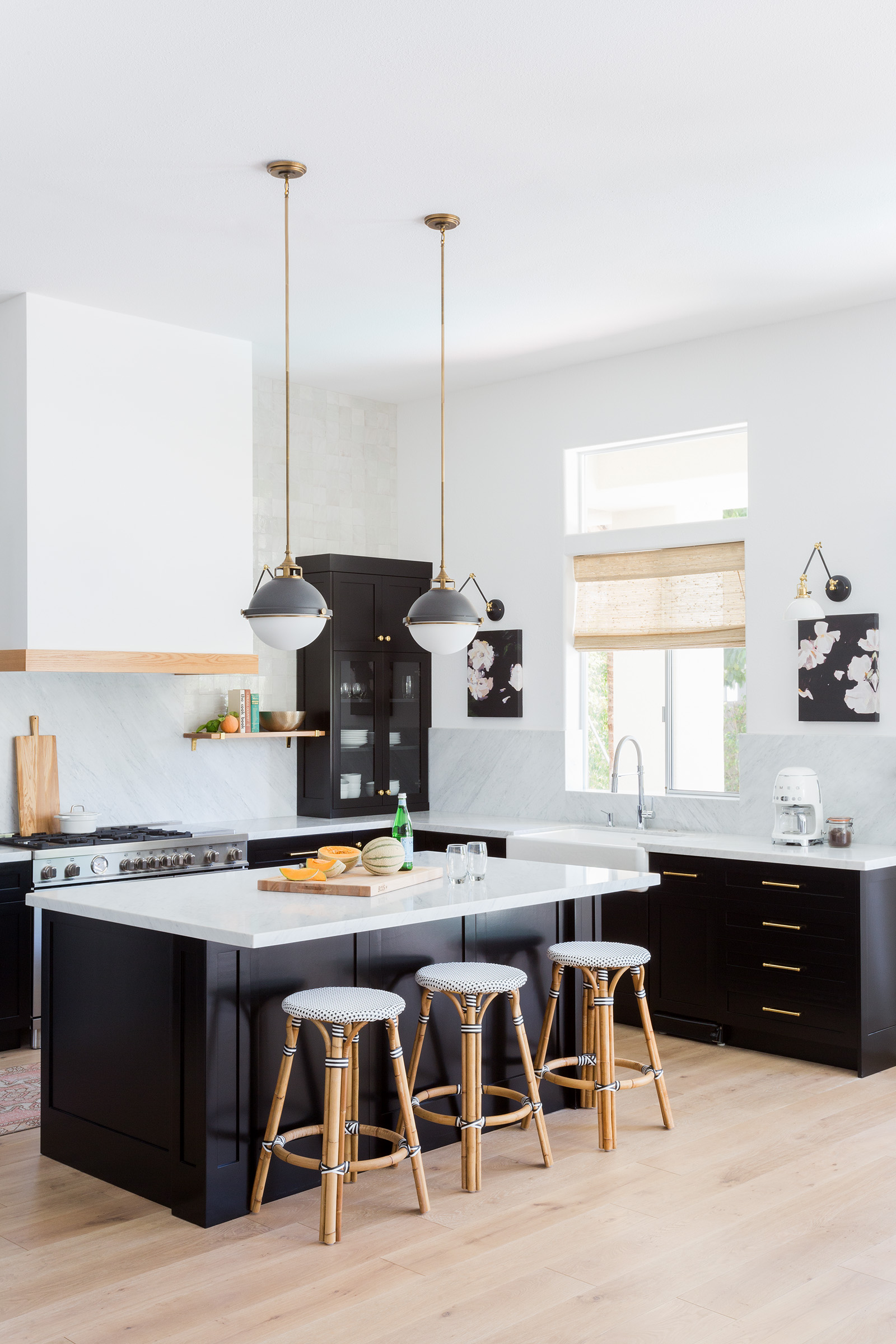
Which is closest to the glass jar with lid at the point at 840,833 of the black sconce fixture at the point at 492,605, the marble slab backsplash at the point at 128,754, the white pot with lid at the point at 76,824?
the black sconce fixture at the point at 492,605

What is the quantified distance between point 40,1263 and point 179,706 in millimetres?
3546

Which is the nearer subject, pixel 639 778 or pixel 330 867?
pixel 330 867

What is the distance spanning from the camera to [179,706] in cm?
652

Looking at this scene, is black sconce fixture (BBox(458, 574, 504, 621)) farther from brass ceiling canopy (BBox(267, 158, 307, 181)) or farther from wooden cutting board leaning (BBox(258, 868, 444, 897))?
brass ceiling canopy (BBox(267, 158, 307, 181))

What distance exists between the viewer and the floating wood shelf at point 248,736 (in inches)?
253

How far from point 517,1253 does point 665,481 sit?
423 cm

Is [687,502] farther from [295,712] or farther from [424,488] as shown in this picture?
[295,712]

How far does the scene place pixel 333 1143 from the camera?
3.42m

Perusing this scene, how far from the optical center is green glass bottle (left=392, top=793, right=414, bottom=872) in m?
4.38

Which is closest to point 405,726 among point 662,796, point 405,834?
point 662,796

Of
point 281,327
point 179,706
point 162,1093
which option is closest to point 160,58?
Answer: point 281,327

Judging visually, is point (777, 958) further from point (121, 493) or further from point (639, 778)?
point (121, 493)

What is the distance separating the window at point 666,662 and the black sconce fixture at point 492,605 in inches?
19.6

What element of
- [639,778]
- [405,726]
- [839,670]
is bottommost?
[639,778]
